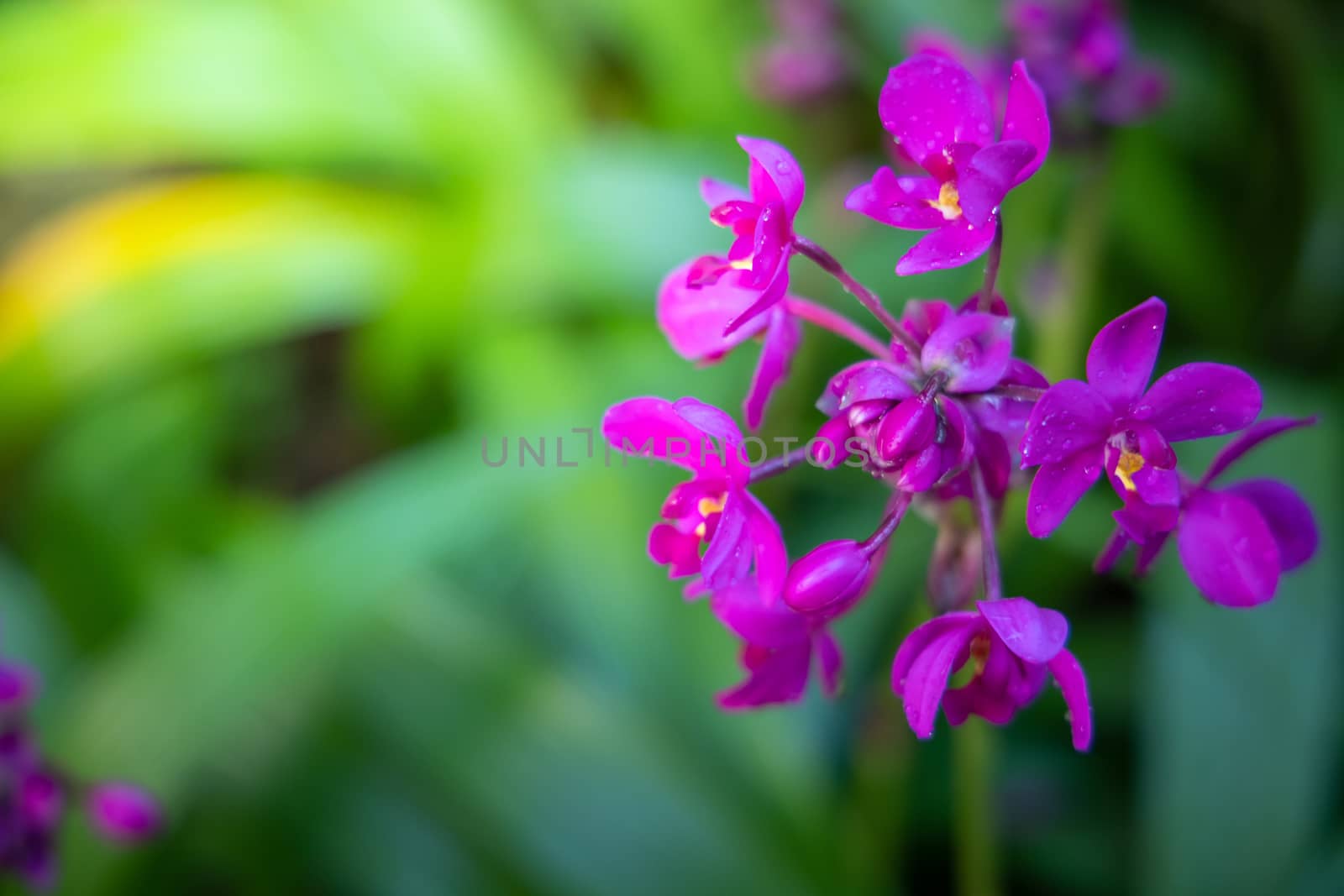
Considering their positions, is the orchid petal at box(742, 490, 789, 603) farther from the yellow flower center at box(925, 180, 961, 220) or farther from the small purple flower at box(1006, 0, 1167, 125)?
the small purple flower at box(1006, 0, 1167, 125)

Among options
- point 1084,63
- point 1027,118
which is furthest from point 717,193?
point 1084,63

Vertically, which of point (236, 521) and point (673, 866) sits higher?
point (236, 521)

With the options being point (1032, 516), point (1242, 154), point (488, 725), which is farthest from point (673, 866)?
point (1242, 154)

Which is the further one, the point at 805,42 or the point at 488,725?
the point at 805,42

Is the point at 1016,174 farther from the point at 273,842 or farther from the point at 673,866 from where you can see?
the point at 273,842

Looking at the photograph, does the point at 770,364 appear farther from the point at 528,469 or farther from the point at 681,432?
the point at 528,469

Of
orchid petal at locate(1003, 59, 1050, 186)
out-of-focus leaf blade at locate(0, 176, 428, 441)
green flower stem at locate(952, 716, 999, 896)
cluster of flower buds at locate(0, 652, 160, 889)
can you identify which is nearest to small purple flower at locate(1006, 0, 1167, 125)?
orchid petal at locate(1003, 59, 1050, 186)

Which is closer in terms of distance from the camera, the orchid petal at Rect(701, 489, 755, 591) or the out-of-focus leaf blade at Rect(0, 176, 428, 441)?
the orchid petal at Rect(701, 489, 755, 591)
